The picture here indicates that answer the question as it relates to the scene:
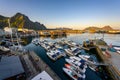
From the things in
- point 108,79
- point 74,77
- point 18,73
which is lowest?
point 108,79

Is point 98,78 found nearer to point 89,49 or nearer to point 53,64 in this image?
point 53,64

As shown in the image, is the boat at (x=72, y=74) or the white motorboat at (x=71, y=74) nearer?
the boat at (x=72, y=74)

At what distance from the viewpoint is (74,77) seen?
20094mm

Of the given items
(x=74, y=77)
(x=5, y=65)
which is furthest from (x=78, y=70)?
(x=5, y=65)

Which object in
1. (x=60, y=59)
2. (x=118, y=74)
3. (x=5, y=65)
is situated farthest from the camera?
(x=60, y=59)

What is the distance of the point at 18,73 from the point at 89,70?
1871 cm

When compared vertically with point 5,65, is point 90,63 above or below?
below

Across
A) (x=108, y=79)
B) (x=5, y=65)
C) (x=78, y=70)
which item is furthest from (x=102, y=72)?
(x=5, y=65)

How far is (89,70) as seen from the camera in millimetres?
25094

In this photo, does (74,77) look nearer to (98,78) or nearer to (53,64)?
(98,78)

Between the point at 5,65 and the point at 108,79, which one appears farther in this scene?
the point at 108,79

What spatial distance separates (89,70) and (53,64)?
37.0 feet

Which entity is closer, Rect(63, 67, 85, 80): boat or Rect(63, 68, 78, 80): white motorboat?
Rect(63, 67, 85, 80): boat

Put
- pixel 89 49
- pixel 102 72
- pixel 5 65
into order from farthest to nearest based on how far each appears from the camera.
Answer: pixel 89 49
pixel 102 72
pixel 5 65
